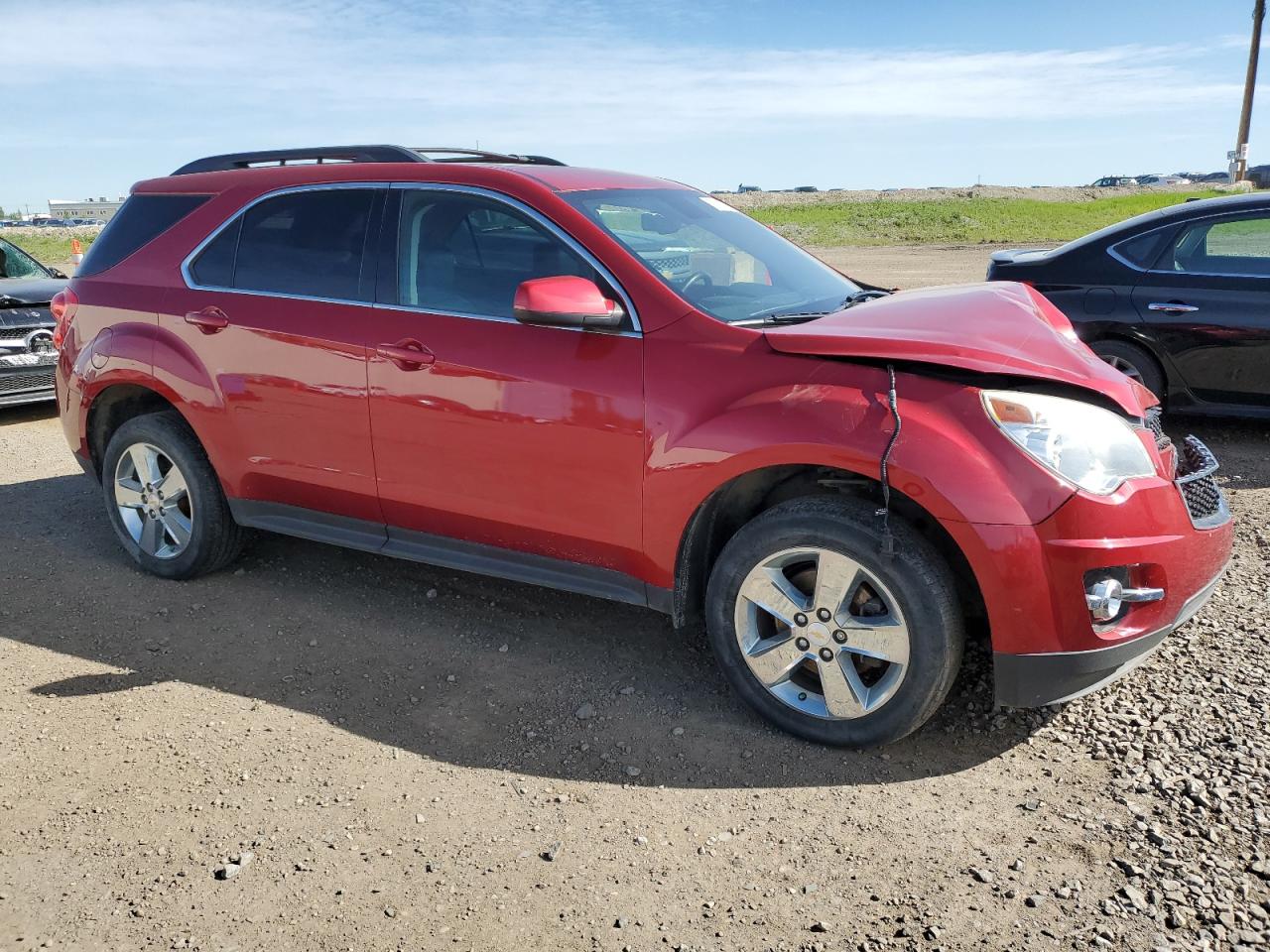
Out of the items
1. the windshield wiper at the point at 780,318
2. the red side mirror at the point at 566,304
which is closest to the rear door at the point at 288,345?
the red side mirror at the point at 566,304

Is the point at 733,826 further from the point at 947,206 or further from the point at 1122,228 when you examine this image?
the point at 947,206

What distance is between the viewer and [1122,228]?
7258mm

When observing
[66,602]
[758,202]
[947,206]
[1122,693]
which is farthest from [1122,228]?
[758,202]

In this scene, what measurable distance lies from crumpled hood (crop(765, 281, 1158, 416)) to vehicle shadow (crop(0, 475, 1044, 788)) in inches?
46.4

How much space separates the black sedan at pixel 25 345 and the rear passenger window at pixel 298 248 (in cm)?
494

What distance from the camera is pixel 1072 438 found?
10.4 ft

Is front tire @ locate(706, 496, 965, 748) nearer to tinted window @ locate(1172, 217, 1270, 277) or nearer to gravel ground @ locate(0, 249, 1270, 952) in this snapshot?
gravel ground @ locate(0, 249, 1270, 952)

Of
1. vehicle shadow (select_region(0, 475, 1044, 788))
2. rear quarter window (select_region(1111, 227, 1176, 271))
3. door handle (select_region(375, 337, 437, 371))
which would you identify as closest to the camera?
vehicle shadow (select_region(0, 475, 1044, 788))

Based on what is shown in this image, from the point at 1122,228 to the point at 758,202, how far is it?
46.5 meters

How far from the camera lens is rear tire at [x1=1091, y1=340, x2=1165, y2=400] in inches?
275

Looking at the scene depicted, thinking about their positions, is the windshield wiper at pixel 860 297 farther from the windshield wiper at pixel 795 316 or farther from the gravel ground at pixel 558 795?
the gravel ground at pixel 558 795

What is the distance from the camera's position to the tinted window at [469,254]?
391 centimetres

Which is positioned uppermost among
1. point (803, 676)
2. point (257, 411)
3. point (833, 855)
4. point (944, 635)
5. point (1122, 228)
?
point (1122, 228)

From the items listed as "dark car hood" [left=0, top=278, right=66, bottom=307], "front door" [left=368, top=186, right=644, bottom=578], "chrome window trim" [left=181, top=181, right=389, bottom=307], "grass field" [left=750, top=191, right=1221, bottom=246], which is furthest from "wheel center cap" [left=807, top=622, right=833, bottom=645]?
"grass field" [left=750, top=191, right=1221, bottom=246]
